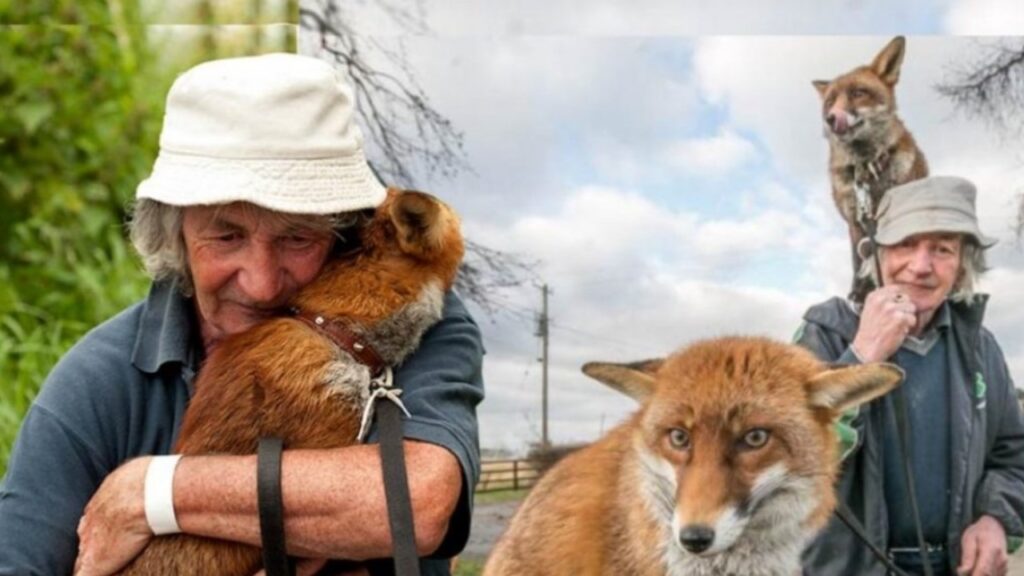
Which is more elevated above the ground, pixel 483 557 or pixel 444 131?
pixel 444 131

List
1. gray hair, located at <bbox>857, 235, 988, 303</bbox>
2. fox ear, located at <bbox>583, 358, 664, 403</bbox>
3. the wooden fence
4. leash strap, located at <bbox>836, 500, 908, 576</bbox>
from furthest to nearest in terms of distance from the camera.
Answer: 1. the wooden fence
2. gray hair, located at <bbox>857, 235, 988, 303</bbox>
3. leash strap, located at <bbox>836, 500, 908, 576</bbox>
4. fox ear, located at <bbox>583, 358, 664, 403</bbox>

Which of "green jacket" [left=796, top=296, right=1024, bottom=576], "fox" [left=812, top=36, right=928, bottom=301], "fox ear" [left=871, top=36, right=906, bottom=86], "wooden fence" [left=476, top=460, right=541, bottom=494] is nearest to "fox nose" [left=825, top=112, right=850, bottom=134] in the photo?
"fox" [left=812, top=36, right=928, bottom=301]

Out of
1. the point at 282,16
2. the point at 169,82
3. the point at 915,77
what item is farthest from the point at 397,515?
the point at 169,82

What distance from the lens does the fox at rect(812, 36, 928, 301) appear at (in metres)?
2.39

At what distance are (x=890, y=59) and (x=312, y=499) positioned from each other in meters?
1.45

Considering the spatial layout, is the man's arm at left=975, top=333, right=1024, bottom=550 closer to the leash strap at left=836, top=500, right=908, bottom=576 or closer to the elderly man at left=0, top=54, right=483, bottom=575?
the leash strap at left=836, top=500, right=908, bottom=576

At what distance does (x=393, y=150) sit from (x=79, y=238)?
122 cm

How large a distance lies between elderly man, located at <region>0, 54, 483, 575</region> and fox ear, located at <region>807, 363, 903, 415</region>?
0.61 meters

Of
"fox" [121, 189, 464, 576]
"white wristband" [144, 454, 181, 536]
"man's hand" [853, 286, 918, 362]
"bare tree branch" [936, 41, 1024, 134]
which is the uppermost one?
"bare tree branch" [936, 41, 1024, 134]

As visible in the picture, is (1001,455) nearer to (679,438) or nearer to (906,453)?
(906,453)

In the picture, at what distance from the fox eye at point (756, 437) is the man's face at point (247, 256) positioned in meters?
0.72

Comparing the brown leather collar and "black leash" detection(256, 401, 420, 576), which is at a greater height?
the brown leather collar

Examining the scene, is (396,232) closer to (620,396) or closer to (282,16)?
(620,396)

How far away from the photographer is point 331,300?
168cm
